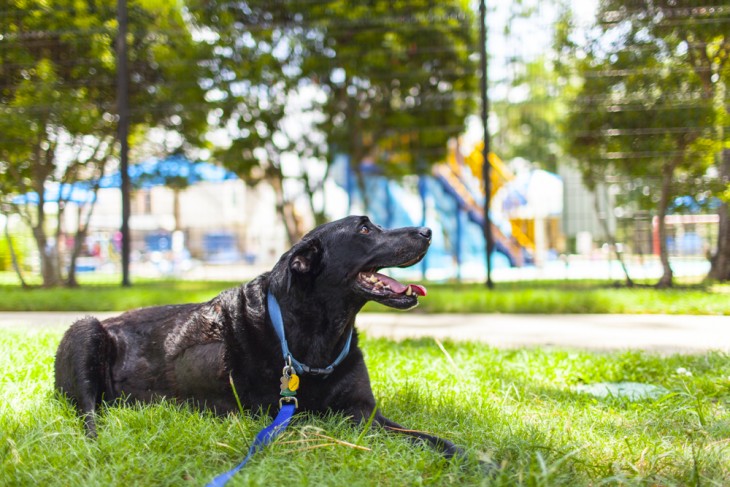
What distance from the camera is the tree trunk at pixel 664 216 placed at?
709 centimetres

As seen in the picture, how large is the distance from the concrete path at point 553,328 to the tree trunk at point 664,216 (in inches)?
54.0

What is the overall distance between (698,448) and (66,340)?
2.73m

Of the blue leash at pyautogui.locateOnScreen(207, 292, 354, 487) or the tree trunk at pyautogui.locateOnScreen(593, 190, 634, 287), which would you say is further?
the tree trunk at pyautogui.locateOnScreen(593, 190, 634, 287)

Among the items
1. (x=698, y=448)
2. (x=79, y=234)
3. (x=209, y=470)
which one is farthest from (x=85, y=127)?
(x=698, y=448)

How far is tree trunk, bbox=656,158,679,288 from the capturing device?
7094 millimetres

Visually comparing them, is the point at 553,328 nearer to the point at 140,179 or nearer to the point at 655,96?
the point at 655,96

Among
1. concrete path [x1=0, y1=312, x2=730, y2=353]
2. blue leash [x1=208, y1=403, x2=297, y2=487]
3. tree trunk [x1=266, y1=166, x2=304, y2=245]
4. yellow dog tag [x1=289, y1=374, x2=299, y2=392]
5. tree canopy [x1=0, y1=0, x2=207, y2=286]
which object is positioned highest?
tree canopy [x1=0, y1=0, x2=207, y2=286]

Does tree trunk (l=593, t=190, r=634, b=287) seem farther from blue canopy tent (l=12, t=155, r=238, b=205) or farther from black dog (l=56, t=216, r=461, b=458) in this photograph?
blue canopy tent (l=12, t=155, r=238, b=205)

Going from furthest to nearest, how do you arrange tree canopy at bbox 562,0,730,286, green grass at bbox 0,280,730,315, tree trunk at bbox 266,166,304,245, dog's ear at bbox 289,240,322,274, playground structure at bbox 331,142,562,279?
1. playground structure at bbox 331,142,562,279
2. tree trunk at bbox 266,166,304,245
3. tree canopy at bbox 562,0,730,286
4. green grass at bbox 0,280,730,315
5. dog's ear at bbox 289,240,322,274

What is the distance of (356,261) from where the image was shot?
263 centimetres

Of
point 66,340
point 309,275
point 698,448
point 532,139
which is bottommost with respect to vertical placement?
point 698,448

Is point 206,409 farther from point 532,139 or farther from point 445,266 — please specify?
point 445,266

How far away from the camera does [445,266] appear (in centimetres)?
1338

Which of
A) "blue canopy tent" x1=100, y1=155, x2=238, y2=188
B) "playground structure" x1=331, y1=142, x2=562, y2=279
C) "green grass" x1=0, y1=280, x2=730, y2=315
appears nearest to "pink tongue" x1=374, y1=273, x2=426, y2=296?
"green grass" x1=0, y1=280, x2=730, y2=315
